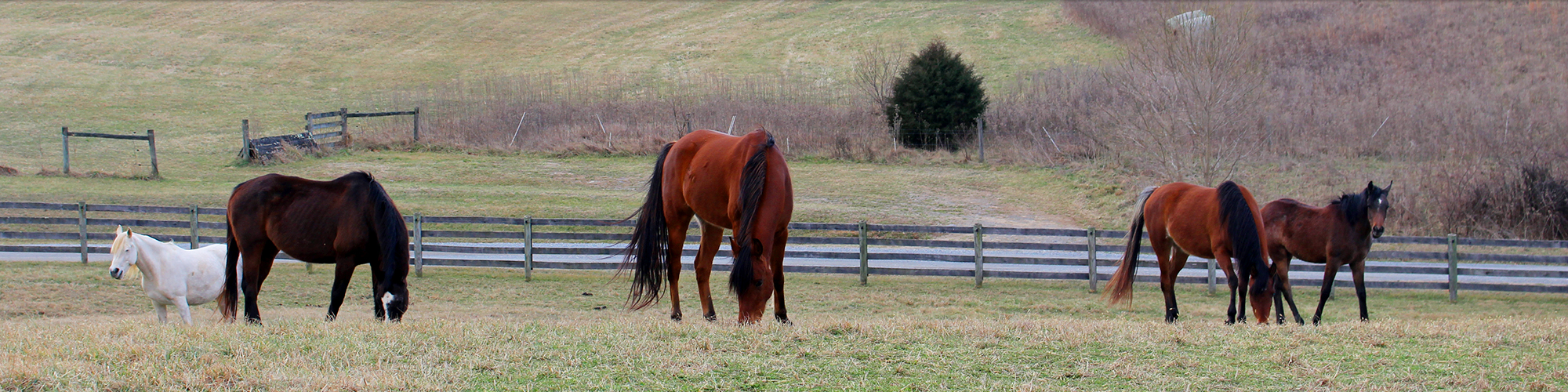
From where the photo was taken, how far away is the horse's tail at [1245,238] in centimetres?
893

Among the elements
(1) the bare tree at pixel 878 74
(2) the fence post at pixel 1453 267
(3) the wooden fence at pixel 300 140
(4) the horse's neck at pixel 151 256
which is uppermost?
(1) the bare tree at pixel 878 74

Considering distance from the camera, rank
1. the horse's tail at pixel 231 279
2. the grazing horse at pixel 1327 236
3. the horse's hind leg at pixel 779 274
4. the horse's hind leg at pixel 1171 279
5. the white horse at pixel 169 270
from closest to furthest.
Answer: the horse's hind leg at pixel 779 274 < the horse's tail at pixel 231 279 < the white horse at pixel 169 270 < the horse's hind leg at pixel 1171 279 < the grazing horse at pixel 1327 236

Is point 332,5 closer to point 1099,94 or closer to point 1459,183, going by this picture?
point 1099,94

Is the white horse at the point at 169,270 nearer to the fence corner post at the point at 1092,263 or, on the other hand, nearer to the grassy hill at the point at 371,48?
the fence corner post at the point at 1092,263

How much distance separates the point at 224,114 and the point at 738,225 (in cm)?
3353

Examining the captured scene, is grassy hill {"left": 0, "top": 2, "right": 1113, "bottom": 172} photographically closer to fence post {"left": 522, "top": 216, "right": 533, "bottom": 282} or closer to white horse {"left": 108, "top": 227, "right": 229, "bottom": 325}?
fence post {"left": 522, "top": 216, "right": 533, "bottom": 282}

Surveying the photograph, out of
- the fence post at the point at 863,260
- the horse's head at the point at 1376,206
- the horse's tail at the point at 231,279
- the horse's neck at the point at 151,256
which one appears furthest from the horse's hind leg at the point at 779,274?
the fence post at the point at 863,260

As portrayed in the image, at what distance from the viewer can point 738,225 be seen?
6.68 m

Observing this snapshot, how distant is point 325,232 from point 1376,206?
9.46 metres

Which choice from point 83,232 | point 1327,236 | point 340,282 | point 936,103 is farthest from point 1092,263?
point 936,103

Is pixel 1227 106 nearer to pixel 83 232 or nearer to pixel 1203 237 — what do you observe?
pixel 1203 237

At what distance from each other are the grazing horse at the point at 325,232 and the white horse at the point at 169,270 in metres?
0.89

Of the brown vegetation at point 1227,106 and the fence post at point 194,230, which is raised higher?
the brown vegetation at point 1227,106

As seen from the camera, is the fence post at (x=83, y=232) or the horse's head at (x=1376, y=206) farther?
the fence post at (x=83, y=232)
